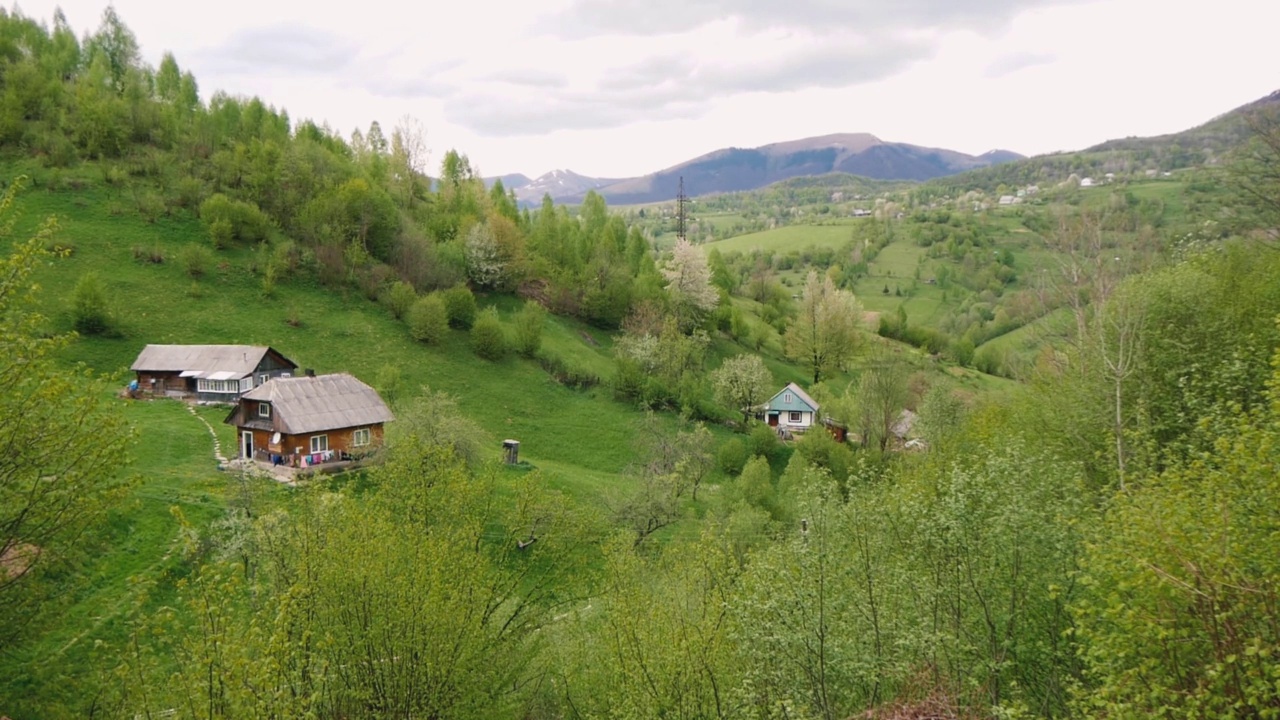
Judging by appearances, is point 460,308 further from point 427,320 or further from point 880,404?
point 880,404

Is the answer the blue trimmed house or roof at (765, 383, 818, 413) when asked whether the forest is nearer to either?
roof at (765, 383, 818, 413)

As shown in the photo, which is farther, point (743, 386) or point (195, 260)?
point (743, 386)

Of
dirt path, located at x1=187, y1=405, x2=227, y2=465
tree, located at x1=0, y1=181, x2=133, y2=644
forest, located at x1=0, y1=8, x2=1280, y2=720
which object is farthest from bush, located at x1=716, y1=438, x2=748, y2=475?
tree, located at x1=0, y1=181, x2=133, y2=644

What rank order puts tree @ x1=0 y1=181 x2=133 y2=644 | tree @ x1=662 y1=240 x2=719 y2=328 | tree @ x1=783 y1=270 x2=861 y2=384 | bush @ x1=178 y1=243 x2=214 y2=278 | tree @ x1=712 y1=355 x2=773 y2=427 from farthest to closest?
tree @ x1=662 y1=240 x2=719 y2=328 → tree @ x1=783 y1=270 x2=861 y2=384 → tree @ x1=712 y1=355 x2=773 y2=427 → bush @ x1=178 y1=243 x2=214 y2=278 → tree @ x1=0 y1=181 x2=133 y2=644

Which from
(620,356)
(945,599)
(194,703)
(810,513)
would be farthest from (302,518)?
(620,356)

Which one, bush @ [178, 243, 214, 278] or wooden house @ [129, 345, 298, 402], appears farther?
bush @ [178, 243, 214, 278]

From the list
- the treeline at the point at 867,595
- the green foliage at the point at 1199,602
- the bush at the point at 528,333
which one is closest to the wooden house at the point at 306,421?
the treeline at the point at 867,595

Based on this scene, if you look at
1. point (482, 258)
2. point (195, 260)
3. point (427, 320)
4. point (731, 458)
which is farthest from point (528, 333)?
point (195, 260)

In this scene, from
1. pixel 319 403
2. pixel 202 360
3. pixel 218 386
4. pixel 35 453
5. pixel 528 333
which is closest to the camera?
pixel 35 453
